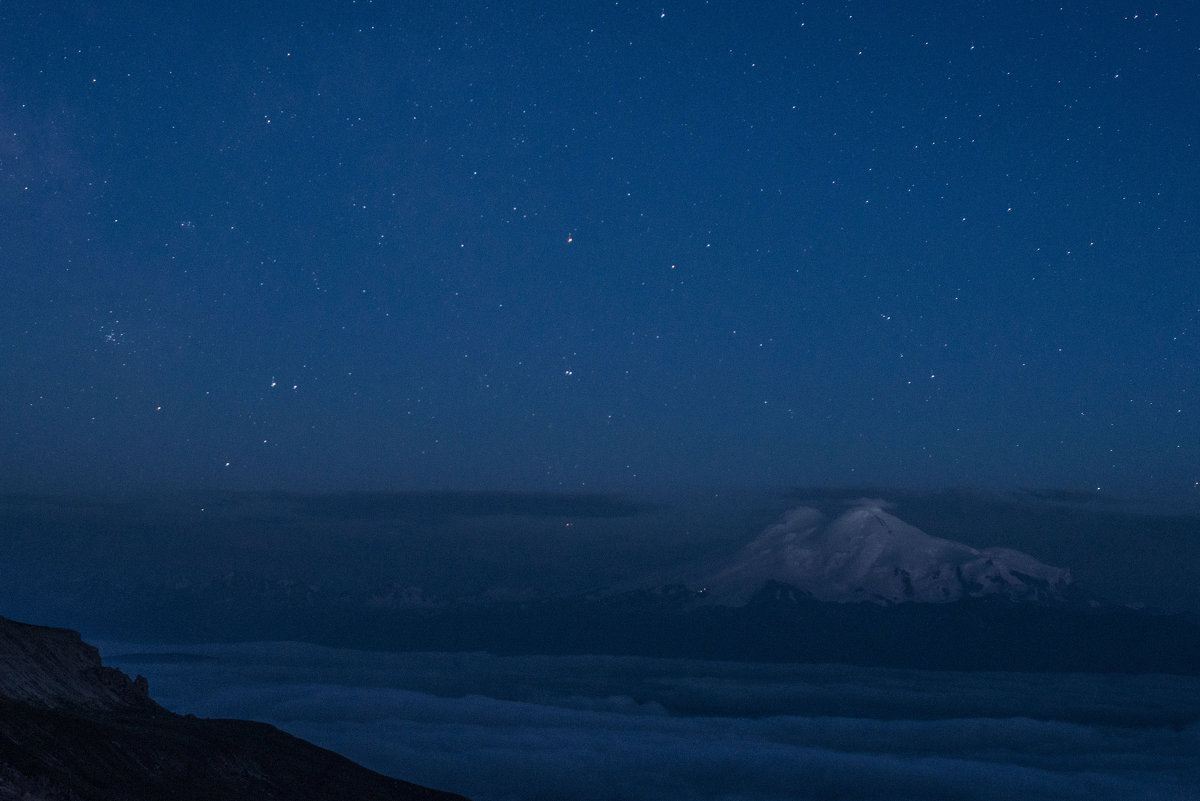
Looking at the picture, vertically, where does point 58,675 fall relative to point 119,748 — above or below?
above

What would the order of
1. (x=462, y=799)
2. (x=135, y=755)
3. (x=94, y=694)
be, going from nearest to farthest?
(x=135, y=755), (x=94, y=694), (x=462, y=799)

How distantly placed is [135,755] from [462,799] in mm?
30903

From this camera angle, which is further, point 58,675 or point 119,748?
point 58,675

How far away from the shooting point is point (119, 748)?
57.3 m

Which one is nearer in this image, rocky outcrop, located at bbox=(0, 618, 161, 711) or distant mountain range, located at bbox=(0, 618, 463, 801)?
distant mountain range, located at bbox=(0, 618, 463, 801)

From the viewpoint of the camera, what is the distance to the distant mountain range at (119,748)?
162ft

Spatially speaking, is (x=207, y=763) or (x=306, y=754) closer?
(x=207, y=763)

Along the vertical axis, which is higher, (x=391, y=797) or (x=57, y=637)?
(x=57, y=637)

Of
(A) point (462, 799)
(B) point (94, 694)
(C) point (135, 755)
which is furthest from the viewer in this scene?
(A) point (462, 799)

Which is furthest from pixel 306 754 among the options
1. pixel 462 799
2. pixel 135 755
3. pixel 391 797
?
pixel 135 755

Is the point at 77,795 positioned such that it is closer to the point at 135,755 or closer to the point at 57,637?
the point at 135,755

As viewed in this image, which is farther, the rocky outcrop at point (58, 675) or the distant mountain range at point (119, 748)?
the rocky outcrop at point (58, 675)

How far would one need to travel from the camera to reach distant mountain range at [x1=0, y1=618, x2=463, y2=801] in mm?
49281

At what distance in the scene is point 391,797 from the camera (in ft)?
245
